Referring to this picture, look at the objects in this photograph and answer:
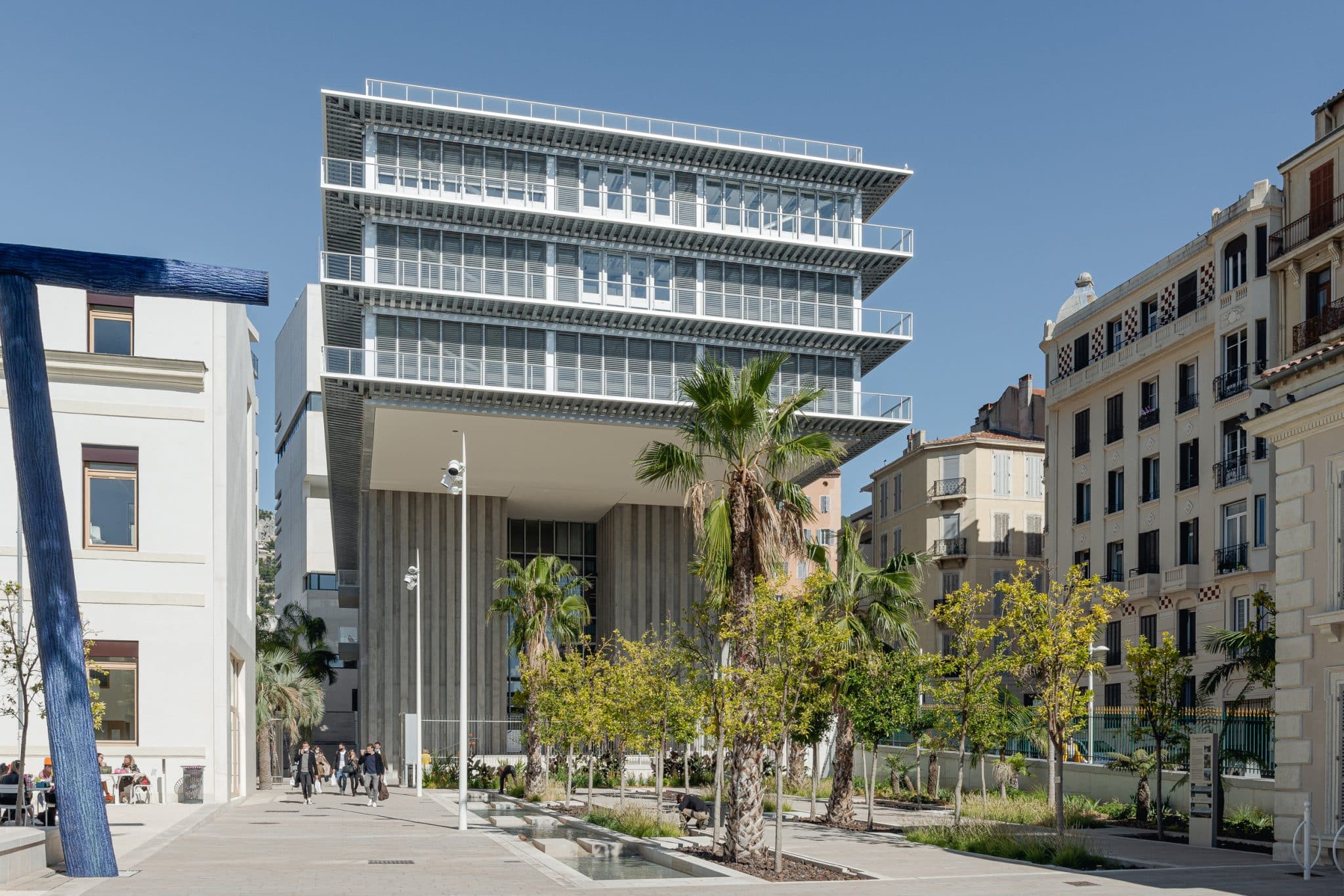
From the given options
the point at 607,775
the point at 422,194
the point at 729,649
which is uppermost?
the point at 422,194

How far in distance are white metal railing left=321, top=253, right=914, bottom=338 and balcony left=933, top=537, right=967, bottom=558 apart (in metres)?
17.7

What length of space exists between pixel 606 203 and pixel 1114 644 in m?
25.6

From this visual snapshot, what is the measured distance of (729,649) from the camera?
850 inches

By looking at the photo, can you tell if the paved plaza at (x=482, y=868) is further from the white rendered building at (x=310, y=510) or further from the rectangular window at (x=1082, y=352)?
the white rendered building at (x=310, y=510)

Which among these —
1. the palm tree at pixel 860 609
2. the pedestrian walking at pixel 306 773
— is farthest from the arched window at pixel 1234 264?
the pedestrian walking at pixel 306 773

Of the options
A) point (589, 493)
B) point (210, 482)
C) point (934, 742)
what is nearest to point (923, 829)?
point (934, 742)

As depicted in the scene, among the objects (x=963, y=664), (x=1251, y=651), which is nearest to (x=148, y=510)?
(x=963, y=664)

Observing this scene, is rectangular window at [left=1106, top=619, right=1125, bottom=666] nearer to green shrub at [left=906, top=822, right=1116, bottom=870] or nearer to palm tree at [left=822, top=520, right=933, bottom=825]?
palm tree at [left=822, top=520, right=933, bottom=825]

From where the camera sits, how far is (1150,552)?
48219 millimetres

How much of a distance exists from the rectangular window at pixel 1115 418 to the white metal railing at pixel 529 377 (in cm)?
763

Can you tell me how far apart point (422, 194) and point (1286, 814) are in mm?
39003

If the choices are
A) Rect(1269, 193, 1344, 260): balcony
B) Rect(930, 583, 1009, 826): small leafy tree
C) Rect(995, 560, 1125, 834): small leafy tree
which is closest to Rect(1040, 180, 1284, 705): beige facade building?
Rect(1269, 193, 1344, 260): balcony

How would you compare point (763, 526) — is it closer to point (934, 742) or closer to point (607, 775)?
point (934, 742)

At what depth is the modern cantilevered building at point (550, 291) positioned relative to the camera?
4997 centimetres
